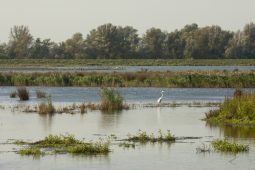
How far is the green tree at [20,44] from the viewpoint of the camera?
451ft

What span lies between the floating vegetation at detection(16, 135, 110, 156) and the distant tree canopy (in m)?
110

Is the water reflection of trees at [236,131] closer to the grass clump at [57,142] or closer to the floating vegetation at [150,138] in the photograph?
the floating vegetation at [150,138]

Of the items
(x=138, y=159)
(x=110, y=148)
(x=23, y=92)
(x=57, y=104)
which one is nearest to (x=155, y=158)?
(x=138, y=159)

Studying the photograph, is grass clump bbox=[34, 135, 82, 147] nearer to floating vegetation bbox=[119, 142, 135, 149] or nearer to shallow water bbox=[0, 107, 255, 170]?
shallow water bbox=[0, 107, 255, 170]

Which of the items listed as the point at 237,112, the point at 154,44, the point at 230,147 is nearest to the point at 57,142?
the point at 230,147

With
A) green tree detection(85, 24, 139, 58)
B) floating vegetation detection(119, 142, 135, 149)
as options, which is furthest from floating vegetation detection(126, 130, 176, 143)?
green tree detection(85, 24, 139, 58)

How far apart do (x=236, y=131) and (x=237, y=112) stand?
9.43 ft

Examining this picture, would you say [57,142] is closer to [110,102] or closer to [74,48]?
[110,102]

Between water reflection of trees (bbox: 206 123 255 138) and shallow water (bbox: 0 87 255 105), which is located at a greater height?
shallow water (bbox: 0 87 255 105)

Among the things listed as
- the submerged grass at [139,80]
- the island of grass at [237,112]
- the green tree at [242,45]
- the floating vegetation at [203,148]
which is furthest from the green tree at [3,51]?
the floating vegetation at [203,148]

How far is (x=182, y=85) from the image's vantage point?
57719 mm

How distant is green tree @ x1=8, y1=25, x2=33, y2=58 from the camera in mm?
137500

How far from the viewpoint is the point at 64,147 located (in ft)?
75.7

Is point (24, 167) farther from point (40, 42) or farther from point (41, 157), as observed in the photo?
point (40, 42)
